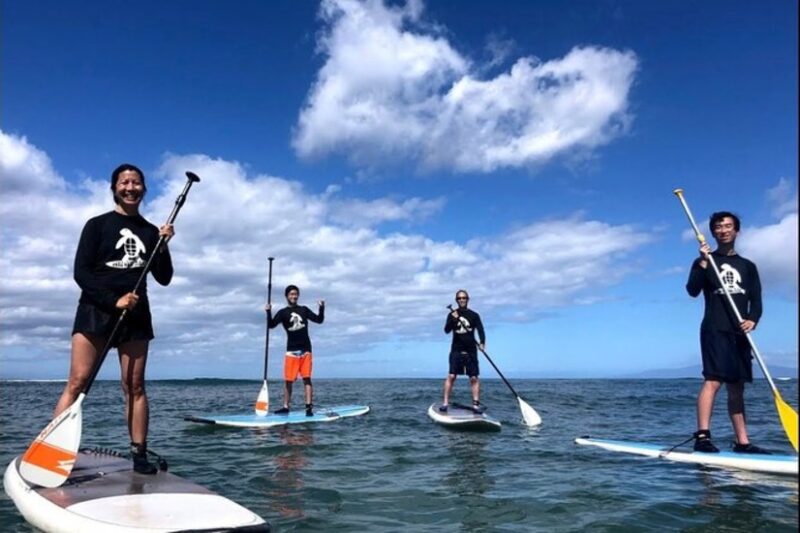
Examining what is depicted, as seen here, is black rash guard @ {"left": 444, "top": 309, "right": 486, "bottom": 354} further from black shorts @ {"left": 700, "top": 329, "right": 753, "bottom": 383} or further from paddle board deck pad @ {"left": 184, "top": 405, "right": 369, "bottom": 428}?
black shorts @ {"left": 700, "top": 329, "right": 753, "bottom": 383}

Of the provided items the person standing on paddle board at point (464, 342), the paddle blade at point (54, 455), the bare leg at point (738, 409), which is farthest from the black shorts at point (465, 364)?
the paddle blade at point (54, 455)

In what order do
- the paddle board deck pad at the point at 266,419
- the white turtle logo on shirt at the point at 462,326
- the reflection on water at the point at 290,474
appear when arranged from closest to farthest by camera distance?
the reflection on water at the point at 290,474
the paddle board deck pad at the point at 266,419
the white turtle logo on shirt at the point at 462,326

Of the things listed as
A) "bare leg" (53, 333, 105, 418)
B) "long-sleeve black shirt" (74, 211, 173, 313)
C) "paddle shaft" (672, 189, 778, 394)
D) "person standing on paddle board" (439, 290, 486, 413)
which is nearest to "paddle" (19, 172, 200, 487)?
"bare leg" (53, 333, 105, 418)

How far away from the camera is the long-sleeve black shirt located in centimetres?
477

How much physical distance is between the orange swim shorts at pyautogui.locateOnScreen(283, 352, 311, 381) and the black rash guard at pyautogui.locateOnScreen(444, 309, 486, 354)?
3126 mm

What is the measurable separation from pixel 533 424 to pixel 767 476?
226 inches

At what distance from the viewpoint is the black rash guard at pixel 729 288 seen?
22.2 feet

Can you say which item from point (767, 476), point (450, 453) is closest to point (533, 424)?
point (450, 453)

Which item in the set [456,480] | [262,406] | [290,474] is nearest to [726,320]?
[456,480]

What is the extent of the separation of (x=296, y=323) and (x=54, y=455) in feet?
26.5

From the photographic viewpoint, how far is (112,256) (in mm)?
4930

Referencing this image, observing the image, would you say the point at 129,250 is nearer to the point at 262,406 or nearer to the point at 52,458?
the point at 52,458

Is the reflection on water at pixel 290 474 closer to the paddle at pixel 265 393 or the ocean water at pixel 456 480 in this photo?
the ocean water at pixel 456 480

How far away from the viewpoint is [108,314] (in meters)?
4.78
